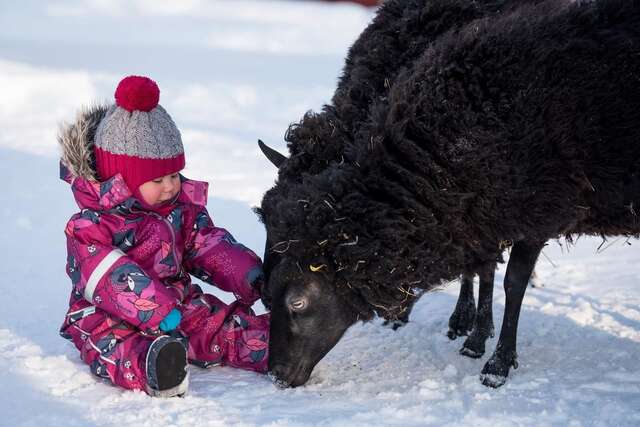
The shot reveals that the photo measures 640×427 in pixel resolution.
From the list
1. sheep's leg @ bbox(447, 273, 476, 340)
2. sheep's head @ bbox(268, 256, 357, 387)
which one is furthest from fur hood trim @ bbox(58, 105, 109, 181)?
sheep's leg @ bbox(447, 273, 476, 340)

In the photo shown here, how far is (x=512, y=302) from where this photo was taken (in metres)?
4.11

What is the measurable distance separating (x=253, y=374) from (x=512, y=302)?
54.5 inches

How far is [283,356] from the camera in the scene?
12.5 ft

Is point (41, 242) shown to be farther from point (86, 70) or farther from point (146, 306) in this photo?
point (86, 70)

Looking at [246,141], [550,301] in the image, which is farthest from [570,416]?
[246,141]

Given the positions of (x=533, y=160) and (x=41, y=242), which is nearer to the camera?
(x=533, y=160)

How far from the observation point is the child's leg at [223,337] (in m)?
4.11

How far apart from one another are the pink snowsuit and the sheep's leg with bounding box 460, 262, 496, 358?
1169 mm

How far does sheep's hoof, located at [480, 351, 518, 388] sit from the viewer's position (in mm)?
3949

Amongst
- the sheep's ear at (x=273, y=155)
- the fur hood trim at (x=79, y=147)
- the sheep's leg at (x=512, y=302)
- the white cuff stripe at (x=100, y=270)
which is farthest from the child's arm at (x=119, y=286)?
the sheep's leg at (x=512, y=302)

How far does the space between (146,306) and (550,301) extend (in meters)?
2.81

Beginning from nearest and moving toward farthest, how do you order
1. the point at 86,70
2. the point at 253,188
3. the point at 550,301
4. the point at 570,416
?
Result: the point at 570,416 < the point at 550,301 < the point at 253,188 < the point at 86,70

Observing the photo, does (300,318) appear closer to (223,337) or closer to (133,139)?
(223,337)

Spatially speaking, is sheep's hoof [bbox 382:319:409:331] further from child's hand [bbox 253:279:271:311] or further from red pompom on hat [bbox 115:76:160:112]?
red pompom on hat [bbox 115:76:160:112]
